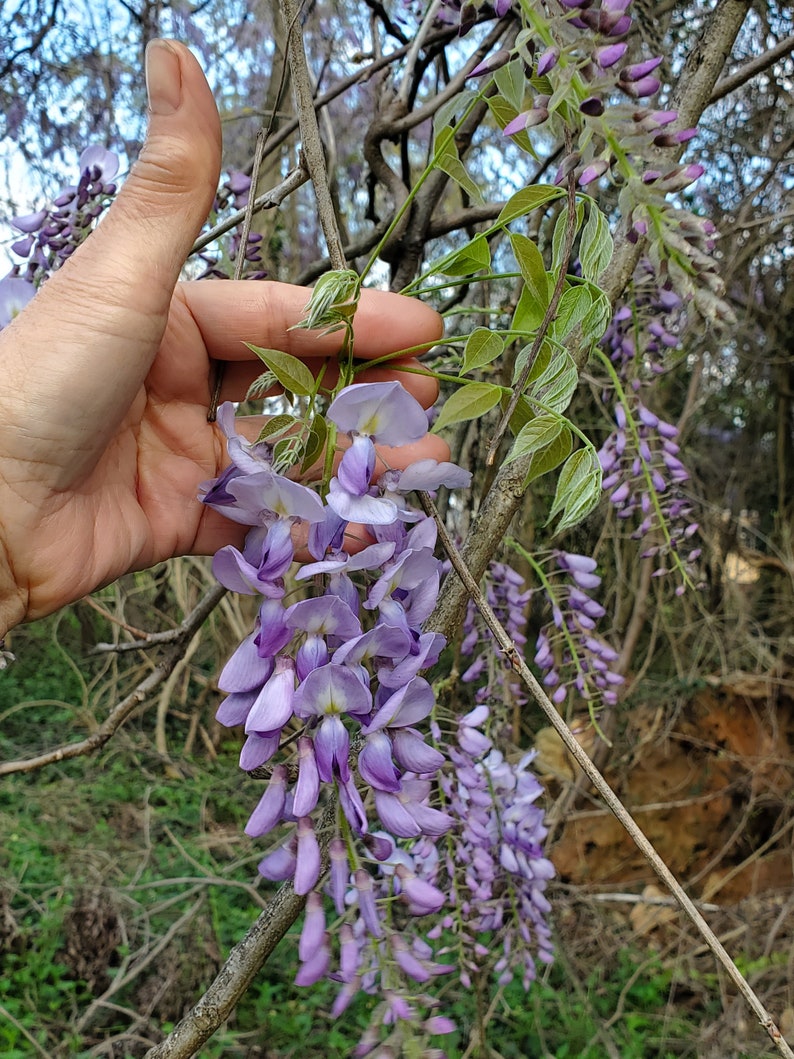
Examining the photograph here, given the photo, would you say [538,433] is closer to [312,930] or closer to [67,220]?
[312,930]

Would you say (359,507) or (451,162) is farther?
(451,162)

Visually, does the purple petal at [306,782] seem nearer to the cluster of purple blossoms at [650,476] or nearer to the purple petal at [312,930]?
the purple petal at [312,930]

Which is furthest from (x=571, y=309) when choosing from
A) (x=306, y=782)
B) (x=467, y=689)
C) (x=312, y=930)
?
(x=467, y=689)

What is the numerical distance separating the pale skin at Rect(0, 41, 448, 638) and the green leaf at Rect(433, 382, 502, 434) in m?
0.11

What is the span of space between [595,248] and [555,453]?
14 centimetres

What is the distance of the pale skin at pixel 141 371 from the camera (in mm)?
680

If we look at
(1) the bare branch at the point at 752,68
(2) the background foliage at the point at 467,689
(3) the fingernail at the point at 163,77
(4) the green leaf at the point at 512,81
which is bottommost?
(2) the background foliage at the point at 467,689

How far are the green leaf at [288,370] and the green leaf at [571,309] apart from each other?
0.18 meters

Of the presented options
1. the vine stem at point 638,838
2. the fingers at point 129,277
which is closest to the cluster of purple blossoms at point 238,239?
the fingers at point 129,277

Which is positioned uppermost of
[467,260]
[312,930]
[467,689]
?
[467,260]

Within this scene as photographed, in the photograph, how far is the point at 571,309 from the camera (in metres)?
0.60

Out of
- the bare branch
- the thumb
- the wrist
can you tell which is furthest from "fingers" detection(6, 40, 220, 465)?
the bare branch

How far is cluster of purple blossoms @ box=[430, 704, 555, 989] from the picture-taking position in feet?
3.89

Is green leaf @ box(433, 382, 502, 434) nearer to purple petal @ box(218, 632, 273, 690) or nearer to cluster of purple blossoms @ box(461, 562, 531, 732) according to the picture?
purple petal @ box(218, 632, 273, 690)
